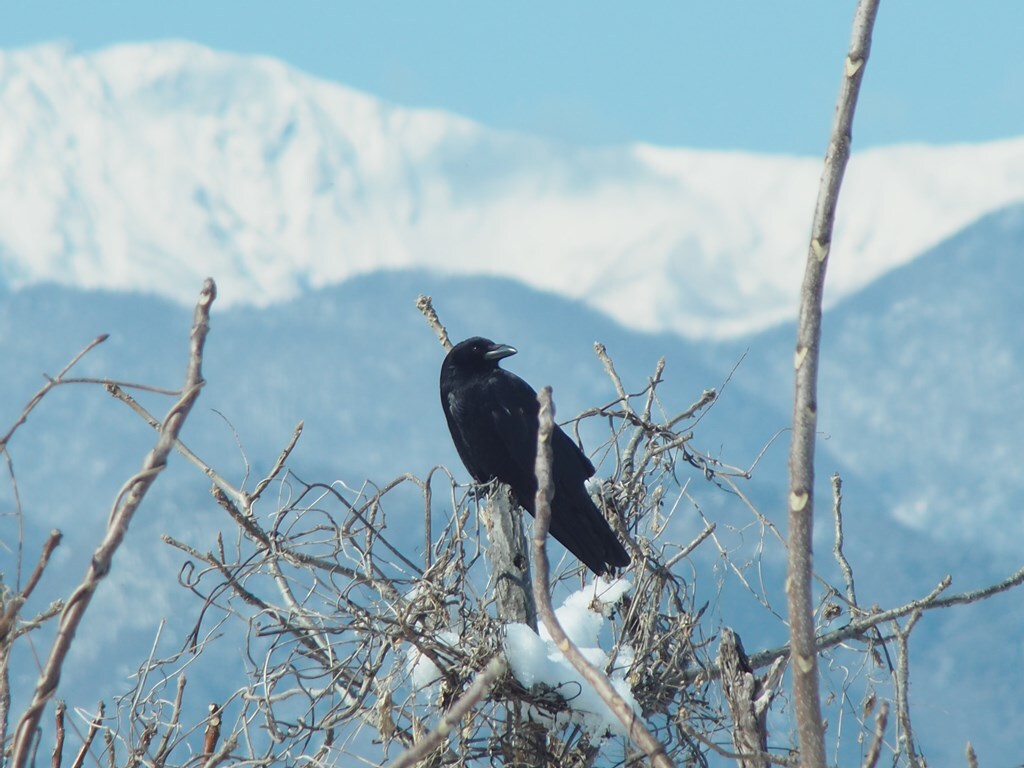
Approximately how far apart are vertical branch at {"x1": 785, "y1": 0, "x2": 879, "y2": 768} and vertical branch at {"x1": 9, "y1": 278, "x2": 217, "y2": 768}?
958mm

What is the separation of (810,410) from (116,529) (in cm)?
111

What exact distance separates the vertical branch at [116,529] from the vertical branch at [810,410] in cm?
96

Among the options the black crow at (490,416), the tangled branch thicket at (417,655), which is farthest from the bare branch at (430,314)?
the tangled branch thicket at (417,655)

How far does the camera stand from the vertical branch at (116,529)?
1939 millimetres

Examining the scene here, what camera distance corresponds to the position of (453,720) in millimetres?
1696

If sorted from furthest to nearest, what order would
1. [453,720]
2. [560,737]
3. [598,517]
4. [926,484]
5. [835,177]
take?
[926,484] < [598,517] < [560,737] < [835,177] < [453,720]

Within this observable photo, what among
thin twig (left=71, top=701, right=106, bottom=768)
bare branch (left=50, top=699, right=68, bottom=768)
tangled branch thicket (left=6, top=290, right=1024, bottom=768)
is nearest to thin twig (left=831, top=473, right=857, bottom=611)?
tangled branch thicket (left=6, top=290, right=1024, bottom=768)

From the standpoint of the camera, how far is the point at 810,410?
222 cm

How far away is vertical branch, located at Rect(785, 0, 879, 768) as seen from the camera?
2230 mm

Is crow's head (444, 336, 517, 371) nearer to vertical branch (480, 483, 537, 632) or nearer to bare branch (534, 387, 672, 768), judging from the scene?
vertical branch (480, 483, 537, 632)

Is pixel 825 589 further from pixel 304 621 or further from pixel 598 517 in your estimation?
pixel 304 621

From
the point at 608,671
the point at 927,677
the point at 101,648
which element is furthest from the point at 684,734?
the point at 927,677

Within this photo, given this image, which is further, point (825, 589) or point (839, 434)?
point (839, 434)

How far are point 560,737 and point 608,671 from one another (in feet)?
0.93
